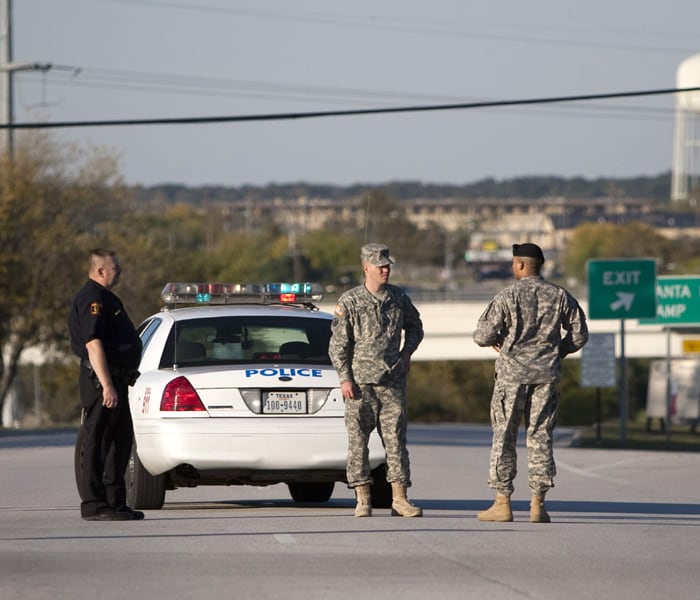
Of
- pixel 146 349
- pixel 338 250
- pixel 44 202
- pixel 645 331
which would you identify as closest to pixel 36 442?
pixel 146 349

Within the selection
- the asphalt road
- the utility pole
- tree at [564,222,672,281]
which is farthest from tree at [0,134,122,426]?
tree at [564,222,672,281]

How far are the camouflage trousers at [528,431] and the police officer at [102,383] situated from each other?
8.58ft

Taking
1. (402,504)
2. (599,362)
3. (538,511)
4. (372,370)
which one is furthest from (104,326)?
(599,362)

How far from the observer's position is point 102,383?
10977mm

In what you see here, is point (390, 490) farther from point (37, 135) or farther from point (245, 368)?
point (37, 135)

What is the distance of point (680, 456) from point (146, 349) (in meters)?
12.5

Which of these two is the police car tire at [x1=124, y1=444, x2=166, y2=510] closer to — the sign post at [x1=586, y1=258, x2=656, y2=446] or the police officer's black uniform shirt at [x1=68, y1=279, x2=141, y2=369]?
the police officer's black uniform shirt at [x1=68, y1=279, x2=141, y2=369]

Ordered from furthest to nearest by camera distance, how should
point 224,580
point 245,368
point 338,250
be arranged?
point 338,250 < point 245,368 < point 224,580

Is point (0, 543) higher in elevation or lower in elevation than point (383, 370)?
lower

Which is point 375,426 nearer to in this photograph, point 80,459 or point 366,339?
point 366,339

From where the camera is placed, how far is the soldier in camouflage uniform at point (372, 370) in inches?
440

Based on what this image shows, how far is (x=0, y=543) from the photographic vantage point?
32.2 feet

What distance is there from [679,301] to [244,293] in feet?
66.9

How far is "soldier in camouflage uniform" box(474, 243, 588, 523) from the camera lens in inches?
433
